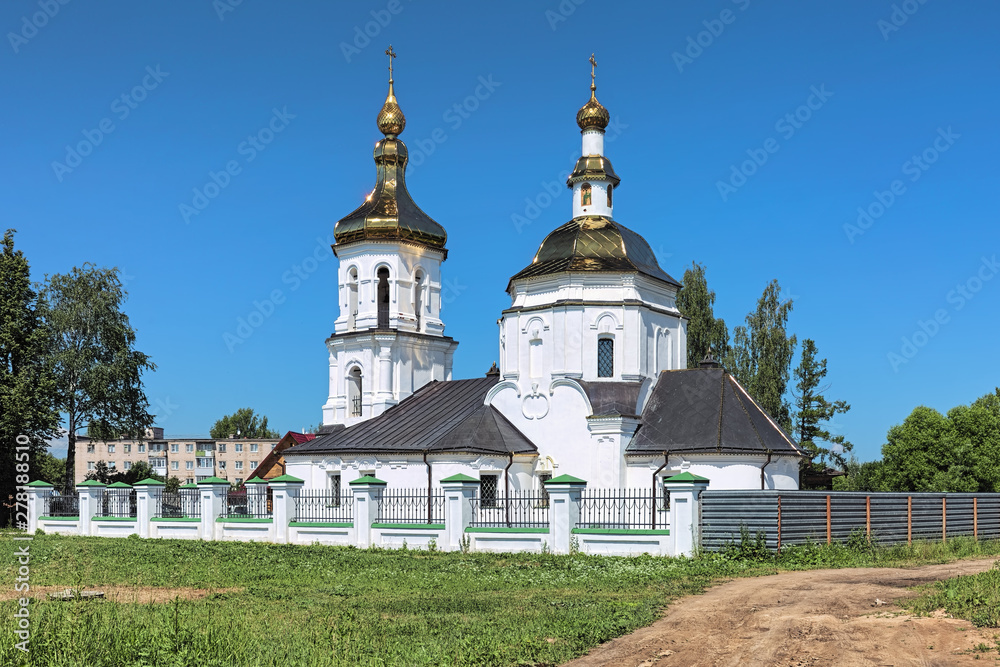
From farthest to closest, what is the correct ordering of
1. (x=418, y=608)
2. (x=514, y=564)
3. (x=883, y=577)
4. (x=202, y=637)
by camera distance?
(x=514, y=564) < (x=883, y=577) < (x=418, y=608) < (x=202, y=637)

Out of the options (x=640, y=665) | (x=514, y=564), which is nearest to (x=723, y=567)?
(x=514, y=564)

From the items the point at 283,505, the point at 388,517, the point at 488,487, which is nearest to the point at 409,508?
the point at 388,517

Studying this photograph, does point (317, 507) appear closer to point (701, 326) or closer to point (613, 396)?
point (613, 396)

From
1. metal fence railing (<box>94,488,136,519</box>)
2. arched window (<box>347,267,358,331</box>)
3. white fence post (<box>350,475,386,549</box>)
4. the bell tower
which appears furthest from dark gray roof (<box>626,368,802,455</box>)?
metal fence railing (<box>94,488,136,519</box>)

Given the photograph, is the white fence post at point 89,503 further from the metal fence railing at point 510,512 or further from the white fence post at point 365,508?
the metal fence railing at point 510,512

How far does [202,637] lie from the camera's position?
8531mm

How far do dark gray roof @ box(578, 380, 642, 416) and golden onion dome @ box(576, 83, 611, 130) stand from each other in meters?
8.81

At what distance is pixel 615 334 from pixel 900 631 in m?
16.5

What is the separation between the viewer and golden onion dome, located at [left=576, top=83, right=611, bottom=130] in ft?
95.8

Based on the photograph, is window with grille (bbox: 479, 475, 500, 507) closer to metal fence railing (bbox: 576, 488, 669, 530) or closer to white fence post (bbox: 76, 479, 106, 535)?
metal fence railing (bbox: 576, 488, 669, 530)

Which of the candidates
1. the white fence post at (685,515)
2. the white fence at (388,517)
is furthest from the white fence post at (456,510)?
the white fence post at (685,515)

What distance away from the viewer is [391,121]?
34.3m

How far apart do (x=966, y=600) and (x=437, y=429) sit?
1781 centimetres

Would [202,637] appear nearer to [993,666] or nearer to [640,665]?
[640,665]
